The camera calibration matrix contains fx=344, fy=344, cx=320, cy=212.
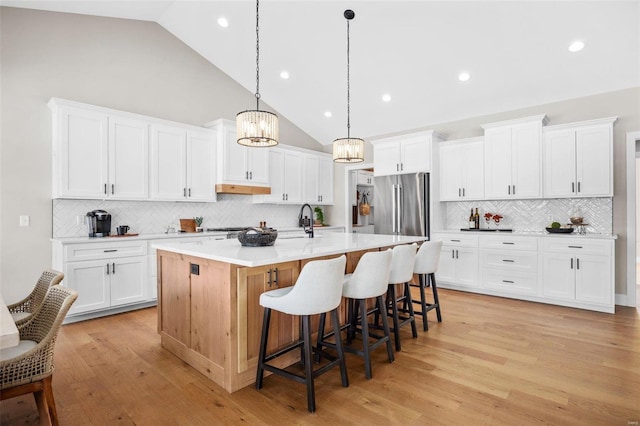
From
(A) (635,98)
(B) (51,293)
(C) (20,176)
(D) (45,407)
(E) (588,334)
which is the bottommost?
(E) (588,334)

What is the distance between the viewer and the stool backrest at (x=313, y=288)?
6.84 ft

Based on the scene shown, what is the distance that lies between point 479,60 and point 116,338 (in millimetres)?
5179

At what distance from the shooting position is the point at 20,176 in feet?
12.6

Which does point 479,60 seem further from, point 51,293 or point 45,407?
point 45,407

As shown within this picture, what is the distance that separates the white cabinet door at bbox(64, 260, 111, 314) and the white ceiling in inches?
118

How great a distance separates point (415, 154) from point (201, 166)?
334 cm

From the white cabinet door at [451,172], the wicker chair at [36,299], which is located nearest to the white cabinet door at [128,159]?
the wicker chair at [36,299]

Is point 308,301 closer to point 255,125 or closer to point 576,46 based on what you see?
point 255,125

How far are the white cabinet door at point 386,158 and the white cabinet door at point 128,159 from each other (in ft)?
11.8

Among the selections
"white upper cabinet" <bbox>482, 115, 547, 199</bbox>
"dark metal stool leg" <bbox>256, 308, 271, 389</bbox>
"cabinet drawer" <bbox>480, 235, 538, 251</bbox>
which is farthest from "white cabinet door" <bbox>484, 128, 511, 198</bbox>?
"dark metal stool leg" <bbox>256, 308, 271, 389</bbox>

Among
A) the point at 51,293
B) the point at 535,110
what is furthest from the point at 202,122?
the point at 535,110

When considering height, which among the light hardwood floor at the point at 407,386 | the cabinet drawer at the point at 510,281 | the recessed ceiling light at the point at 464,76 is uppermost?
the recessed ceiling light at the point at 464,76

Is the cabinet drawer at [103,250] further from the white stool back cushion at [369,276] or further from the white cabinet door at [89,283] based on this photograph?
the white stool back cushion at [369,276]

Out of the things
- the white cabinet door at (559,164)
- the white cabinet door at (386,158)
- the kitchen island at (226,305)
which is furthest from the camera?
the white cabinet door at (386,158)
